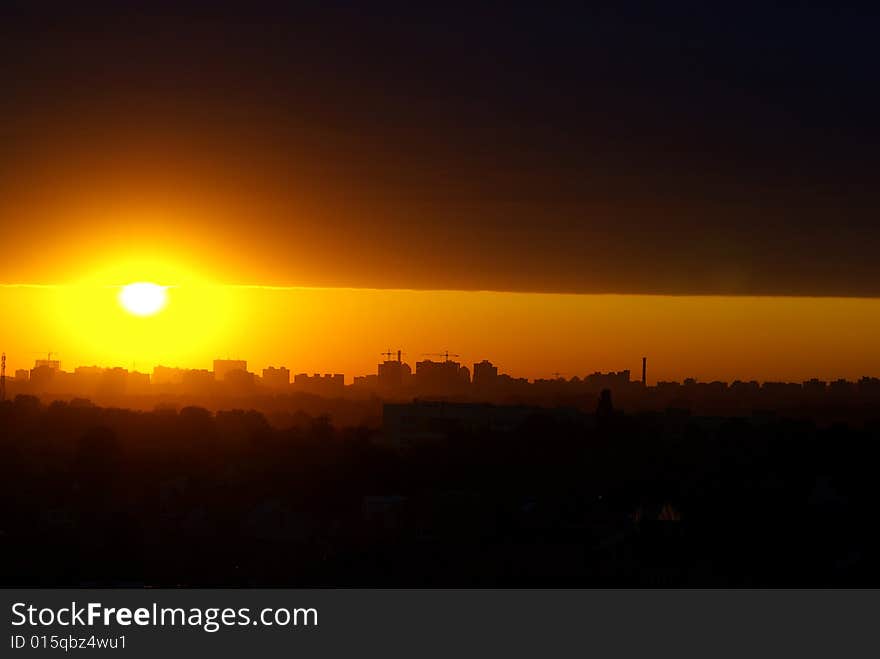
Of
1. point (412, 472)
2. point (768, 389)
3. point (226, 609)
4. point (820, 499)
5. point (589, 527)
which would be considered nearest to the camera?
point (226, 609)

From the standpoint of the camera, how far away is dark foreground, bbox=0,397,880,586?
66.3 feet

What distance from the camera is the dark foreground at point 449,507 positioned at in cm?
2020

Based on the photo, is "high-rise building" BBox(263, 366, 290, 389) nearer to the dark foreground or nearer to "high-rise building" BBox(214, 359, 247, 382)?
"high-rise building" BBox(214, 359, 247, 382)

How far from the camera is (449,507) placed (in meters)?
26.5

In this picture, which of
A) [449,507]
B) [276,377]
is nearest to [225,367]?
[276,377]

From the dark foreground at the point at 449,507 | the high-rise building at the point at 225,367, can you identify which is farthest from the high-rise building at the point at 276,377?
the dark foreground at the point at 449,507

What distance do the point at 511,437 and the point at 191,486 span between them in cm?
1353

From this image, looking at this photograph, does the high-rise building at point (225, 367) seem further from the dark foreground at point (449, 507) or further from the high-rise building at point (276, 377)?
the dark foreground at point (449, 507)

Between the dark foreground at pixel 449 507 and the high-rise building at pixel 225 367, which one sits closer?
the dark foreground at pixel 449 507

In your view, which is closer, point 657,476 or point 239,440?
point 657,476

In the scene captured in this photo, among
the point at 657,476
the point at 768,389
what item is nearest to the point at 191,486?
the point at 657,476

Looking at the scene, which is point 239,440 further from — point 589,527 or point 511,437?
point 589,527

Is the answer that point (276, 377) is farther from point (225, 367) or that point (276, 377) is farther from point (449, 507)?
point (449, 507)

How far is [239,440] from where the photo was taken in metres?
41.8
